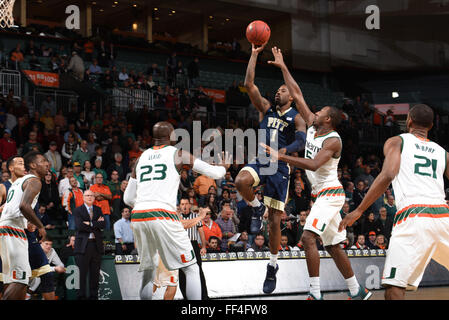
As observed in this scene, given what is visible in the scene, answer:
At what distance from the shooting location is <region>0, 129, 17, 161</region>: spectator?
1341cm

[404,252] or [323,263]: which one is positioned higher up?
[404,252]

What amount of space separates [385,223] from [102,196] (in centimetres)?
689

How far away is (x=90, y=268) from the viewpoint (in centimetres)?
1045

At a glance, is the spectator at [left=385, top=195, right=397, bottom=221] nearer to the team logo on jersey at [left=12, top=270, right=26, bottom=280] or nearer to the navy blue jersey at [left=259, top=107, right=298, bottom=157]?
the navy blue jersey at [left=259, top=107, right=298, bottom=157]

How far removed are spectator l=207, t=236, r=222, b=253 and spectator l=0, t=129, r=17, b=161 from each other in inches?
207

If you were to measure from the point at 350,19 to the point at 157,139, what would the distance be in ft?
73.1

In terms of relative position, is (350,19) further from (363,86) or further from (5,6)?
(5,6)

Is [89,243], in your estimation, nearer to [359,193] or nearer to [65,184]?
[65,184]

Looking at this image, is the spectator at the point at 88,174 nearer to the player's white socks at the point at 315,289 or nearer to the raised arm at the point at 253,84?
the raised arm at the point at 253,84

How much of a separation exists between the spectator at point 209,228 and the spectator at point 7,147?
498cm

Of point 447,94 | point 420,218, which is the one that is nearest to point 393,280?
point 420,218

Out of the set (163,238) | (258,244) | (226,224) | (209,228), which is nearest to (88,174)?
(209,228)

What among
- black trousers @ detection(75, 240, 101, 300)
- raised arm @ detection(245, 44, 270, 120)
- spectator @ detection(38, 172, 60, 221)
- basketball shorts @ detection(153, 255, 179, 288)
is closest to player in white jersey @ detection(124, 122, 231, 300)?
basketball shorts @ detection(153, 255, 179, 288)

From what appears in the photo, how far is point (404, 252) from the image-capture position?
5227 millimetres
